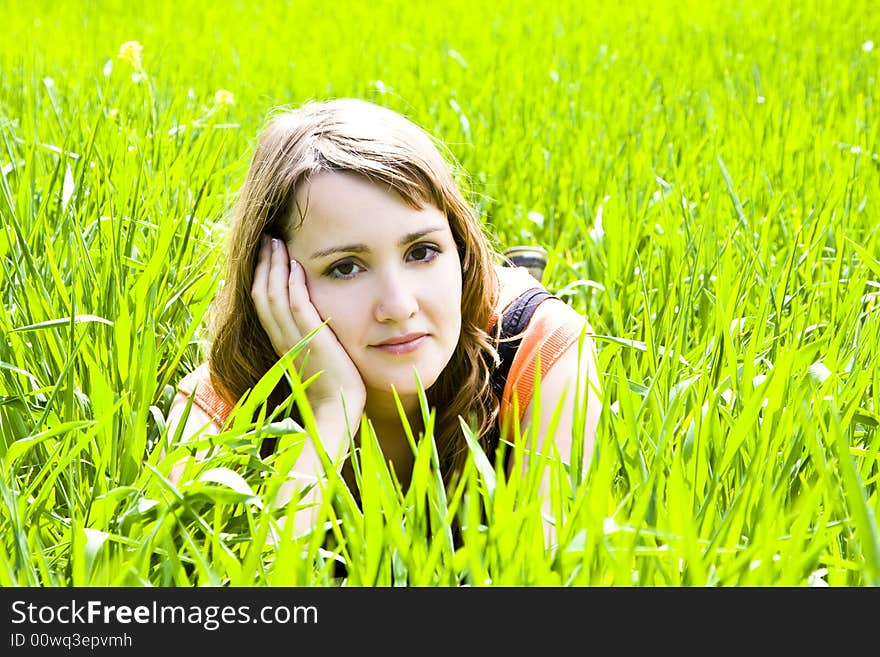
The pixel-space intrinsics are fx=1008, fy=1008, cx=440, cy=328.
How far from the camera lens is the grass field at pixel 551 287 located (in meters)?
0.96

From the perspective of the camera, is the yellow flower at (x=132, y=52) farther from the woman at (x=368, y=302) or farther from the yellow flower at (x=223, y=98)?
the woman at (x=368, y=302)

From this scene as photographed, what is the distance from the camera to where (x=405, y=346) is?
1411 mm

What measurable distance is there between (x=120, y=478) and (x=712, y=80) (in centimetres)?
335

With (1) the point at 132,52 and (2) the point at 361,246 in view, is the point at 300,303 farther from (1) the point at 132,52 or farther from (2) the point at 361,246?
(1) the point at 132,52

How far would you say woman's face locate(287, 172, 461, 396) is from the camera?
1414mm

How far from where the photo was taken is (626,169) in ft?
8.37

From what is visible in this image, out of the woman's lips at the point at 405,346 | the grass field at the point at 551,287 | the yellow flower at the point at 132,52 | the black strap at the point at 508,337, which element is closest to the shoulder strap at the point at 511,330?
the black strap at the point at 508,337

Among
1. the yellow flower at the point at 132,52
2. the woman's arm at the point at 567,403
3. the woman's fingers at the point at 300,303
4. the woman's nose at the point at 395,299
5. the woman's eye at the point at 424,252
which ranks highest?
the yellow flower at the point at 132,52

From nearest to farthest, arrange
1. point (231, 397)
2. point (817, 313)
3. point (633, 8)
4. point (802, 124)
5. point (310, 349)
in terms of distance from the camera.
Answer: point (310, 349), point (231, 397), point (817, 313), point (802, 124), point (633, 8)

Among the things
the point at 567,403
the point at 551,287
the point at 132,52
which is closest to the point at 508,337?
the point at 567,403

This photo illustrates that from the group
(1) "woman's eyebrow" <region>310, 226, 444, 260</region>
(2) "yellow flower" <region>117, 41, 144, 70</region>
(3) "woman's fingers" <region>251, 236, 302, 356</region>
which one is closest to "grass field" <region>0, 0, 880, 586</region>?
(2) "yellow flower" <region>117, 41, 144, 70</region>

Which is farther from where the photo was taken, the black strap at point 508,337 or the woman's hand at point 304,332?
the black strap at point 508,337

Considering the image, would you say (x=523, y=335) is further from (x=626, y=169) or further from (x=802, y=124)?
(x=802, y=124)
